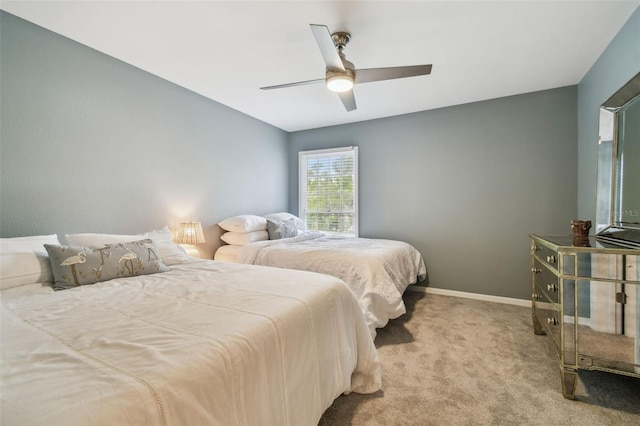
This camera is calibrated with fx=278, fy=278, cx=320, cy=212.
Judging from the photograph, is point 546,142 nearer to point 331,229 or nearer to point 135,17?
point 331,229

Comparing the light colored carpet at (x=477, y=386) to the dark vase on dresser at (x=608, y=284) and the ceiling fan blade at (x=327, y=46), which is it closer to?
the dark vase on dresser at (x=608, y=284)

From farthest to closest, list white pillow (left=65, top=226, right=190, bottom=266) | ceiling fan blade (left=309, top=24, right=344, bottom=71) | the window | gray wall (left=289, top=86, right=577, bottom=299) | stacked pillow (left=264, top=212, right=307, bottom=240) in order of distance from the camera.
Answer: the window, stacked pillow (left=264, top=212, right=307, bottom=240), gray wall (left=289, top=86, right=577, bottom=299), white pillow (left=65, top=226, right=190, bottom=266), ceiling fan blade (left=309, top=24, right=344, bottom=71)

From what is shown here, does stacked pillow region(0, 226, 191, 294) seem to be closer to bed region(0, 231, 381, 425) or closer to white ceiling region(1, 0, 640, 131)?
bed region(0, 231, 381, 425)

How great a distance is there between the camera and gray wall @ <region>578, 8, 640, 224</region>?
197cm

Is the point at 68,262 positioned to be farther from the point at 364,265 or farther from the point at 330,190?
the point at 330,190

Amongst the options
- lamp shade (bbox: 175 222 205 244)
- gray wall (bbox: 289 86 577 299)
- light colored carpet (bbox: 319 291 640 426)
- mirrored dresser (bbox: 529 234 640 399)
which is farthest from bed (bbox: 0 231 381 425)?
gray wall (bbox: 289 86 577 299)

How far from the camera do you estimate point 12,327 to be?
1065 millimetres

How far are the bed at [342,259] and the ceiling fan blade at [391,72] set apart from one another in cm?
153

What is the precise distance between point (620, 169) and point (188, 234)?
372cm

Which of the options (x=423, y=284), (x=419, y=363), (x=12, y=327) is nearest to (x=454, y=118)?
(x=423, y=284)

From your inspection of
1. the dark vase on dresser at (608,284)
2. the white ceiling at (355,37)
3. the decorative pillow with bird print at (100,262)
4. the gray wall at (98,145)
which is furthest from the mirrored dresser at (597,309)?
the gray wall at (98,145)

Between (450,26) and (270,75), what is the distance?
165cm

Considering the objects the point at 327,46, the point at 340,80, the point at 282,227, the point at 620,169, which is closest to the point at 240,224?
the point at 282,227

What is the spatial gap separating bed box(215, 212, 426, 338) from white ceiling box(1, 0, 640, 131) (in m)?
1.69
